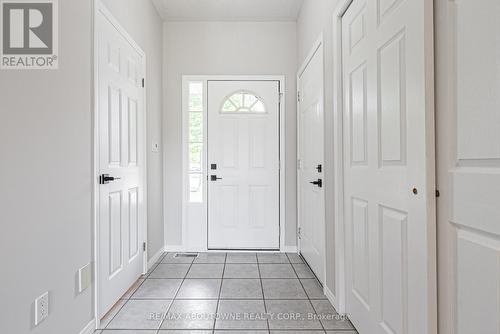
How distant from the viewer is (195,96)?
375 cm

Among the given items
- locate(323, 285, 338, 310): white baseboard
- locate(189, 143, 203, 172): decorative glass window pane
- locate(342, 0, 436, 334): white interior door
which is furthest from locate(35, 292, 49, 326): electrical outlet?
locate(189, 143, 203, 172): decorative glass window pane

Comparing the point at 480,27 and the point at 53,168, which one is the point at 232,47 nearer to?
the point at 53,168

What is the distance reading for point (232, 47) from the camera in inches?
147

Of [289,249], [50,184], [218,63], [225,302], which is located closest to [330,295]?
[225,302]

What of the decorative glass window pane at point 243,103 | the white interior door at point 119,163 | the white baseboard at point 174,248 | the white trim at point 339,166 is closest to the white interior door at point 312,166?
the white trim at point 339,166

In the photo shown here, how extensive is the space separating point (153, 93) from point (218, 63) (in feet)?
2.93

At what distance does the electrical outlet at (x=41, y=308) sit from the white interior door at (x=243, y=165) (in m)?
2.29

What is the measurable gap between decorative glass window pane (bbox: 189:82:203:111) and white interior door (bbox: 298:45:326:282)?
3.91ft

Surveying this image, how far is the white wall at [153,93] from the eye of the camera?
2.88 m

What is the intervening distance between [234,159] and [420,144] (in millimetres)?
2662

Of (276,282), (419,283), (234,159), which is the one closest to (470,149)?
(419,283)

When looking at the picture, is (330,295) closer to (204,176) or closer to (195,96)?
(204,176)

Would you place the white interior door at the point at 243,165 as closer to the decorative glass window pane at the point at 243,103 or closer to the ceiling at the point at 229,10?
the decorative glass window pane at the point at 243,103

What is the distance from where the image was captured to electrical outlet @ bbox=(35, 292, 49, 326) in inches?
55.7
